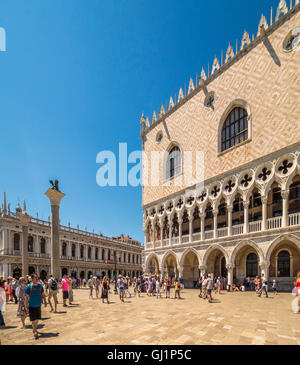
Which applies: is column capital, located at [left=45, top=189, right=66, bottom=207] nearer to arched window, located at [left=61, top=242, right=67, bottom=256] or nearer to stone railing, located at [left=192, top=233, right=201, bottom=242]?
stone railing, located at [left=192, top=233, right=201, bottom=242]

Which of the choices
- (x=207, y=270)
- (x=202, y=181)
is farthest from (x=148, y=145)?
(x=207, y=270)

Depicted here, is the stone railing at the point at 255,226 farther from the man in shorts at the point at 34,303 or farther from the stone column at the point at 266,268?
the man in shorts at the point at 34,303

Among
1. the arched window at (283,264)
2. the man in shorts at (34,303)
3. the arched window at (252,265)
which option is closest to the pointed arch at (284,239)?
the arched window at (283,264)

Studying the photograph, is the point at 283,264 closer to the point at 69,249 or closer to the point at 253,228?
the point at 253,228

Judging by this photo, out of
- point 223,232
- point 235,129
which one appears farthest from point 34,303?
point 235,129

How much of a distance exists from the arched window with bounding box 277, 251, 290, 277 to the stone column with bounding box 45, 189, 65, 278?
1780cm

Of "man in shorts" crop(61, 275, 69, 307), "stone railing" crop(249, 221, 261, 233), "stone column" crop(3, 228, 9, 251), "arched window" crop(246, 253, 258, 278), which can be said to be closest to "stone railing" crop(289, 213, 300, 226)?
"stone railing" crop(249, 221, 261, 233)

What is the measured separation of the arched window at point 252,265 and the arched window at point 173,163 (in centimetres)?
1145

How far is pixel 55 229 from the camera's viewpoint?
19750mm

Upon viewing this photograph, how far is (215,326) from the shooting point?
700cm

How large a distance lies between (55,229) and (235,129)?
18.0m

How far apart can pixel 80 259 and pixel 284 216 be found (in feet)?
126

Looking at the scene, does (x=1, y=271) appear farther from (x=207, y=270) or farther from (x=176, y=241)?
(x=207, y=270)
